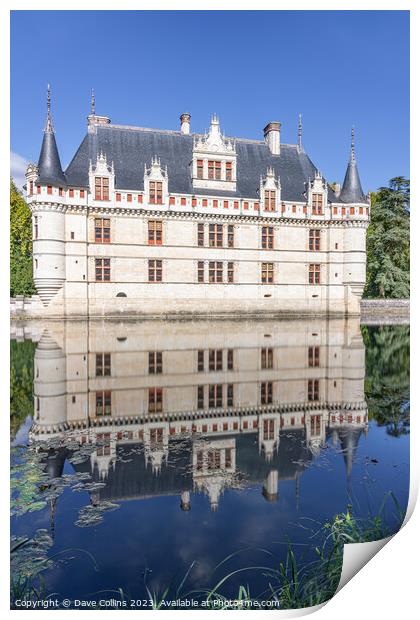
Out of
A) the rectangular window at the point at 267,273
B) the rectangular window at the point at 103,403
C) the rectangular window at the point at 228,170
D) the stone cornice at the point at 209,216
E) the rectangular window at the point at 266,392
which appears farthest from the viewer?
the rectangular window at the point at 267,273

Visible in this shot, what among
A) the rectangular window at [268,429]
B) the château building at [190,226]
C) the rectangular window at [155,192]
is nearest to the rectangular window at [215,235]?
the château building at [190,226]

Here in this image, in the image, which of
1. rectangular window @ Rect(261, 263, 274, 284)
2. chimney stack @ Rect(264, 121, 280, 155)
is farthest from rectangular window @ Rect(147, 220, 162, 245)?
chimney stack @ Rect(264, 121, 280, 155)

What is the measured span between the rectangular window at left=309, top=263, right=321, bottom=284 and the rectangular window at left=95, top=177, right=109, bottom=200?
39.0 feet

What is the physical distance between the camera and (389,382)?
8312 millimetres

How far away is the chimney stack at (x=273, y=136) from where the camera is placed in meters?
24.9

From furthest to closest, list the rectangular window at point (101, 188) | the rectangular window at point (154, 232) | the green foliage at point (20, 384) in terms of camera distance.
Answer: the rectangular window at point (154, 232) < the rectangular window at point (101, 188) < the green foliage at point (20, 384)

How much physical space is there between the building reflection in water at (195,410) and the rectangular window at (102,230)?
9.69m

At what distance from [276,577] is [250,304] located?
19.7 m

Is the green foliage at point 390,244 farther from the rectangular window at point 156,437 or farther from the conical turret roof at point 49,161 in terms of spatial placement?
the rectangular window at point 156,437

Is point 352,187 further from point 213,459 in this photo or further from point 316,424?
point 213,459

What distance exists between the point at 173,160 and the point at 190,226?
4.03 m

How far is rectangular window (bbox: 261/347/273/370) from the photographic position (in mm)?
9234

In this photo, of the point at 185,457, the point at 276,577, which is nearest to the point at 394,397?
the point at 185,457

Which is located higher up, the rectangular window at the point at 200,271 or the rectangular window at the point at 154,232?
the rectangular window at the point at 154,232
